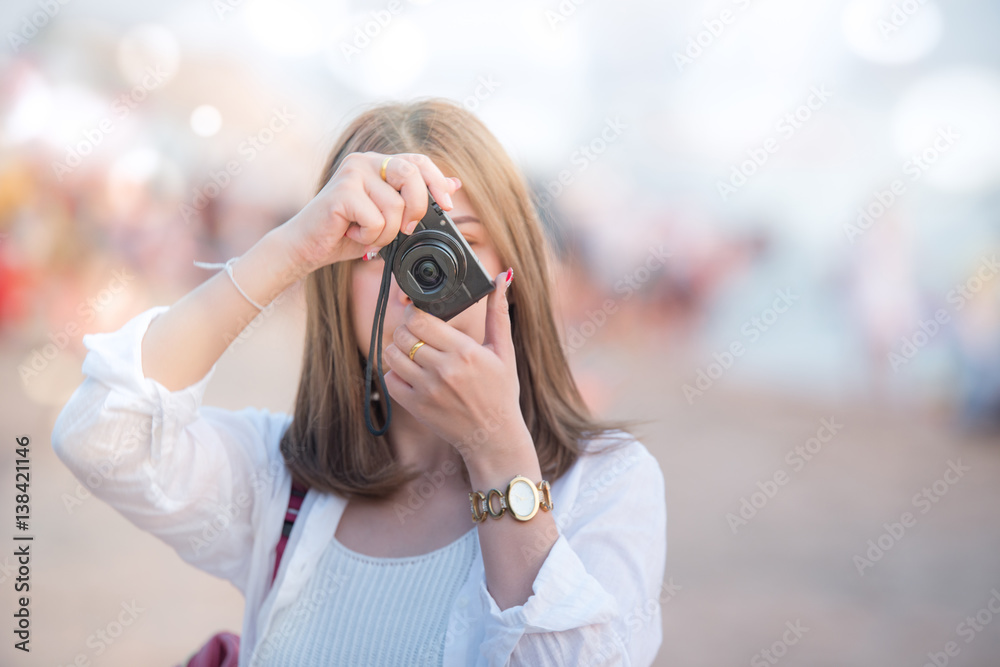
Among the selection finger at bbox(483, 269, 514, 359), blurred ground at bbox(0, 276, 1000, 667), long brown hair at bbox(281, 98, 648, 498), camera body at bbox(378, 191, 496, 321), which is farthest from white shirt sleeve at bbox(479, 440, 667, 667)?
blurred ground at bbox(0, 276, 1000, 667)

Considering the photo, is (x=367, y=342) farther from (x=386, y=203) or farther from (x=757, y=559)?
(x=757, y=559)

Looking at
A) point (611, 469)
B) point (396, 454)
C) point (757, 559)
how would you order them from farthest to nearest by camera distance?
1. point (757, 559)
2. point (396, 454)
3. point (611, 469)

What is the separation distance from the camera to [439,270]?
1.34 m

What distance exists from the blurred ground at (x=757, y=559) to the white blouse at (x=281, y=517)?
2.01 feet

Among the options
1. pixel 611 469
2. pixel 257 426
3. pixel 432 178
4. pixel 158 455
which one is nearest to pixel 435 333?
pixel 432 178

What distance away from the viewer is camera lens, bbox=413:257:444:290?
52.6 inches

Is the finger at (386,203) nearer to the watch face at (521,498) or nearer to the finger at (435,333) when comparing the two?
the finger at (435,333)

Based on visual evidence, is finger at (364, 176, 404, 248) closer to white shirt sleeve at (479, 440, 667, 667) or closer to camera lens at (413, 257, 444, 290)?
camera lens at (413, 257, 444, 290)

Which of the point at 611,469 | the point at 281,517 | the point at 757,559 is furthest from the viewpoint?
the point at 757,559

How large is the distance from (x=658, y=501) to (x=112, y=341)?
1.13 metres

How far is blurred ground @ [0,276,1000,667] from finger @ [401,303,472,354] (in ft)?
2.70

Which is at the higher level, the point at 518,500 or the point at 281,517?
the point at 518,500

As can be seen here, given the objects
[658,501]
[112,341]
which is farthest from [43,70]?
[658,501]

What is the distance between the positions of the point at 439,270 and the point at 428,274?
0.02 meters
